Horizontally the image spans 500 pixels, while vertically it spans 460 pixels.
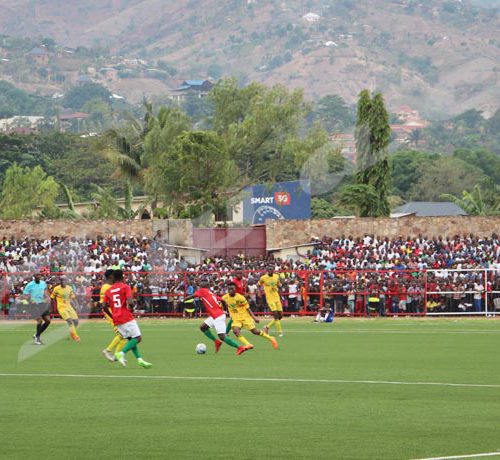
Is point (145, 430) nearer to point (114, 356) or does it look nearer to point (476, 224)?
point (114, 356)

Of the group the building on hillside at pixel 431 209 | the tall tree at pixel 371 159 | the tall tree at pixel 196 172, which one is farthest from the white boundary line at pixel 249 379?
the building on hillside at pixel 431 209

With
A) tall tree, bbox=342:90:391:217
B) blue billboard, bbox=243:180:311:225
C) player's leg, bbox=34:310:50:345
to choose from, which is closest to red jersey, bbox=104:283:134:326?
player's leg, bbox=34:310:50:345

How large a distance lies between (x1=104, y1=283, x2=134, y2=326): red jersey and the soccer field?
939 mm

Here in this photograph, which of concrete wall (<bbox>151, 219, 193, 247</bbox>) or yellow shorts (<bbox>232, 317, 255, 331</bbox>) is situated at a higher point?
concrete wall (<bbox>151, 219, 193, 247</bbox>)

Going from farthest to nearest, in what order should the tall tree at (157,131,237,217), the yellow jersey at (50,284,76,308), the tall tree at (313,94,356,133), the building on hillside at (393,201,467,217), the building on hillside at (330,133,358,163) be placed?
the tall tree at (313,94,356,133) → the building on hillside at (393,201,467,217) → the building on hillside at (330,133,358,163) → the tall tree at (157,131,237,217) → the yellow jersey at (50,284,76,308)

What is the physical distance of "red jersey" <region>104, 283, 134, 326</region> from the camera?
21234 mm

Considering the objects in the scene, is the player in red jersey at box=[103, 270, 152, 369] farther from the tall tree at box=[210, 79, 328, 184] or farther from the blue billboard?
the tall tree at box=[210, 79, 328, 184]

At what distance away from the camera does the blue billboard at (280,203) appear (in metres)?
63.0

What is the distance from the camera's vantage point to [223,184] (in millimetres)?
64938

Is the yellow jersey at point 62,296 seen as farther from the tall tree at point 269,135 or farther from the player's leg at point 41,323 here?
the tall tree at point 269,135

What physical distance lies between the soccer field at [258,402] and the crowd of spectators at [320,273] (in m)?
13.2

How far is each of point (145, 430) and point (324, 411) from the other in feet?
8.36

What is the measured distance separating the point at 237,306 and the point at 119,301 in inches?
221

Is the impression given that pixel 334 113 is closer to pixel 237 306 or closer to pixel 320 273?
pixel 320 273
